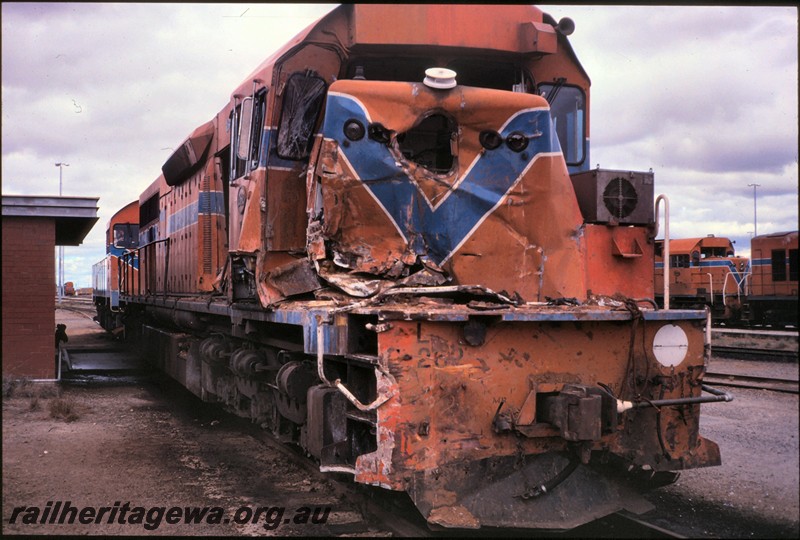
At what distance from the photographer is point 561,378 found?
464 cm

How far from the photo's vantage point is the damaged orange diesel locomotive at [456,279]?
434cm

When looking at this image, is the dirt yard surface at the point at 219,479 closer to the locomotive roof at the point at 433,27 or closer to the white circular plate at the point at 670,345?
the white circular plate at the point at 670,345

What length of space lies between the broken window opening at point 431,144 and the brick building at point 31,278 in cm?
908

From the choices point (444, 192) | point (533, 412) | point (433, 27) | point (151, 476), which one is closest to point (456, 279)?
point (444, 192)

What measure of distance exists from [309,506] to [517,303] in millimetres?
2351

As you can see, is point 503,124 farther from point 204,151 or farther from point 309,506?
point 204,151

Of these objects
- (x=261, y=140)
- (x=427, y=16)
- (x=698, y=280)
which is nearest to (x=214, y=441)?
(x=261, y=140)

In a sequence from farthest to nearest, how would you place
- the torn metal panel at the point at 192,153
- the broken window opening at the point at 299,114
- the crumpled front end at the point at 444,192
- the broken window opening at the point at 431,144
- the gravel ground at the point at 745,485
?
the torn metal panel at the point at 192,153
the broken window opening at the point at 299,114
the broken window opening at the point at 431,144
the crumpled front end at the point at 444,192
the gravel ground at the point at 745,485

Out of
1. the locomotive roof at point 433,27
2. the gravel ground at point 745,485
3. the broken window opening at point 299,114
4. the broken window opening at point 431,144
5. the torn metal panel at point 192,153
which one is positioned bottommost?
the gravel ground at point 745,485

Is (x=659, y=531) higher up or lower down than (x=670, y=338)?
lower down

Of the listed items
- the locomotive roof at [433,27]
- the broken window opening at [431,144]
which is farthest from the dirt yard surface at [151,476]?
the locomotive roof at [433,27]

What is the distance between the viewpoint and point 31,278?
12.7m

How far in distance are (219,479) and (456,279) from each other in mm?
3129

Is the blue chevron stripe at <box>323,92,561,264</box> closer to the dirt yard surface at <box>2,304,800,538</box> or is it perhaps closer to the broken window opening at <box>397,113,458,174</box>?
the broken window opening at <box>397,113,458,174</box>
